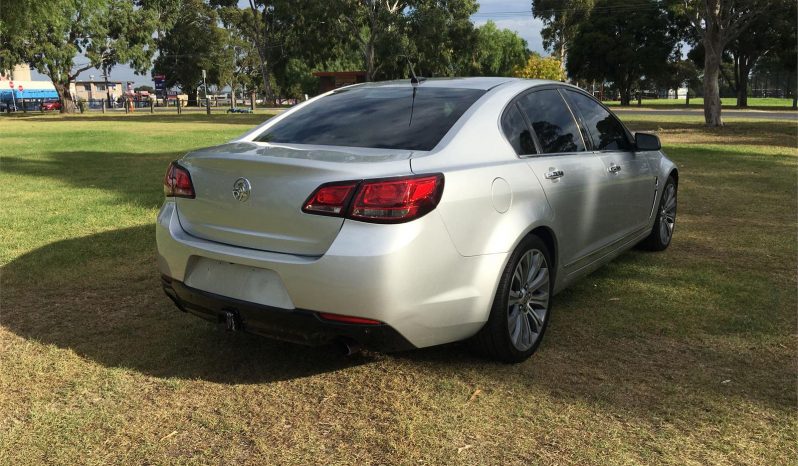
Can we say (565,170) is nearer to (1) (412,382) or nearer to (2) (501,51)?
(1) (412,382)

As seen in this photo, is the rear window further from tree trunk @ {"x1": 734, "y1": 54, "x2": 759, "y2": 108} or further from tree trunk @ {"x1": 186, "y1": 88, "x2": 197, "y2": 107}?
tree trunk @ {"x1": 186, "y1": 88, "x2": 197, "y2": 107}

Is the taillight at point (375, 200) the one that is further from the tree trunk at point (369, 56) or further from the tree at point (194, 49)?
the tree at point (194, 49)

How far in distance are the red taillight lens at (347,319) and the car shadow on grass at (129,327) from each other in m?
0.28

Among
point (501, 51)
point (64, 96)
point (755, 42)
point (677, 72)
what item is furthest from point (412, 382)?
point (501, 51)

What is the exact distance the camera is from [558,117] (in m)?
4.39

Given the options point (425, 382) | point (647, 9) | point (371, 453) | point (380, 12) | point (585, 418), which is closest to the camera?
point (371, 453)

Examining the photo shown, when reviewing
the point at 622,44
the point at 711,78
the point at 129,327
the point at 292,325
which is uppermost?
the point at 622,44

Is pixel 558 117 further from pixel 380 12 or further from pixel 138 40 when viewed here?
pixel 138 40

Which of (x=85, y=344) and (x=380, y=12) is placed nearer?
(x=85, y=344)

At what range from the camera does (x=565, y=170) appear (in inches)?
160

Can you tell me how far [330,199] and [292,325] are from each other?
Result: 63cm

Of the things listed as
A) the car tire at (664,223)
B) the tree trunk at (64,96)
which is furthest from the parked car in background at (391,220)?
the tree trunk at (64,96)

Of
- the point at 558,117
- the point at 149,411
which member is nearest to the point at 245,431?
the point at 149,411

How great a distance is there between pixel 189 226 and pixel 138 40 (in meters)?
55.6
